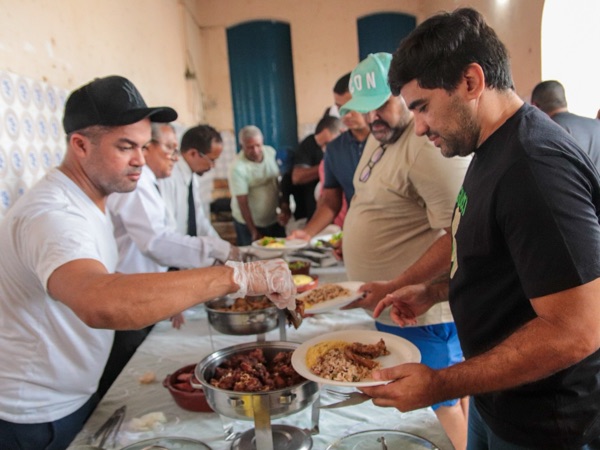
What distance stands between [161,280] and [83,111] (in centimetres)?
71

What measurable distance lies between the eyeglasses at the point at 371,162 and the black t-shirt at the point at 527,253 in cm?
93

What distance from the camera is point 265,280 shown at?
52.2 inches

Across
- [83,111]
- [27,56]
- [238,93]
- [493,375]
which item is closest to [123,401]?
[83,111]

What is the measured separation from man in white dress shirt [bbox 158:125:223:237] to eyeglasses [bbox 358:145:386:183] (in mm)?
1508

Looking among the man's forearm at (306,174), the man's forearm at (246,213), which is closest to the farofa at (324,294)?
the man's forearm at (306,174)

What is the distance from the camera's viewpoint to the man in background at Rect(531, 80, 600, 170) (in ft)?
10.6

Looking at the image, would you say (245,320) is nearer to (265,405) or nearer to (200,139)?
(265,405)

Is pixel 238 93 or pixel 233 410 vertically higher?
pixel 238 93

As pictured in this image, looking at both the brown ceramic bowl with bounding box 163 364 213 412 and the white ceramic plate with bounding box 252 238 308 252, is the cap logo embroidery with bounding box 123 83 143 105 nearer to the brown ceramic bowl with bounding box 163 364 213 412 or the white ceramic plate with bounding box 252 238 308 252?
the brown ceramic bowl with bounding box 163 364 213 412

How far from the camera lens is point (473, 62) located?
112cm

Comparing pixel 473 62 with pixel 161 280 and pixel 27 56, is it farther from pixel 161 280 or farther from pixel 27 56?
pixel 27 56

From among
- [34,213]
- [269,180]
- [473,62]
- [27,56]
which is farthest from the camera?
[269,180]

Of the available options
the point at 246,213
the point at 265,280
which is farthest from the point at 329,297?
the point at 246,213

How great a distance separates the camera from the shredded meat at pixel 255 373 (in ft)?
4.11
